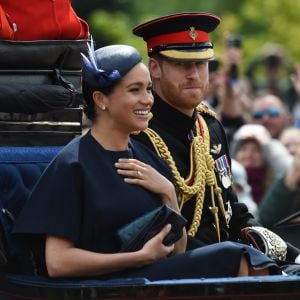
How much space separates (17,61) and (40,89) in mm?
171

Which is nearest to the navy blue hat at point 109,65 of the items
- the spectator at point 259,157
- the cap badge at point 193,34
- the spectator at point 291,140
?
the cap badge at point 193,34

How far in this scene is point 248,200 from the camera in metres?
10.5

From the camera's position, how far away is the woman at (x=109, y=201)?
5828mm

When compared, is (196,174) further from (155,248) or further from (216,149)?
(155,248)

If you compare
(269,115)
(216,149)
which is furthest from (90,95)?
(269,115)

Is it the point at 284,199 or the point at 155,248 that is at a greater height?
the point at 155,248

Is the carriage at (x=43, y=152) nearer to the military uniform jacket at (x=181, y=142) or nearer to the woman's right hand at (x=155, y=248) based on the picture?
the woman's right hand at (x=155, y=248)

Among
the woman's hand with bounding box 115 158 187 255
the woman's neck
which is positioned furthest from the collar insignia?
the woman's neck

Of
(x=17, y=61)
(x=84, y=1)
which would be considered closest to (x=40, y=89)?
(x=17, y=61)

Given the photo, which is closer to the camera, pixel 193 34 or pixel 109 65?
pixel 109 65

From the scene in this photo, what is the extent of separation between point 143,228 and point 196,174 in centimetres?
91

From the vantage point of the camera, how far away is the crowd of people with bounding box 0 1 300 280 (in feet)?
19.2

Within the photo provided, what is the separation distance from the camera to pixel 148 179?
604 cm

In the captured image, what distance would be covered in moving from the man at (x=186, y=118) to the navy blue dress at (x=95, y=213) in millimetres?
655
